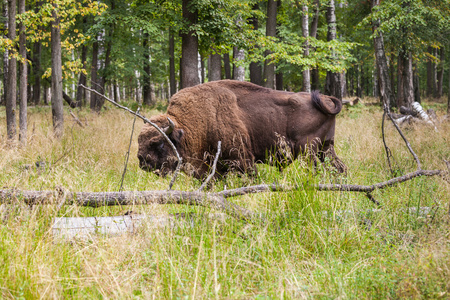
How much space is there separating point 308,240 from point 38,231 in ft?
7.95

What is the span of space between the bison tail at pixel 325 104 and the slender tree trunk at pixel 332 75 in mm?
10116

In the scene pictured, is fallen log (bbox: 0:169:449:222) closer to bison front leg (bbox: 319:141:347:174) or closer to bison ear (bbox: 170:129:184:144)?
bison ear (bbox: 170:129:184:144)

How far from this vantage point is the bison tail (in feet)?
20.2

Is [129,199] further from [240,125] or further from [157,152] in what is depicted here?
[240,125]

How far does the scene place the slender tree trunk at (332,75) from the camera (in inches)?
644

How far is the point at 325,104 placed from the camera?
6191 mm

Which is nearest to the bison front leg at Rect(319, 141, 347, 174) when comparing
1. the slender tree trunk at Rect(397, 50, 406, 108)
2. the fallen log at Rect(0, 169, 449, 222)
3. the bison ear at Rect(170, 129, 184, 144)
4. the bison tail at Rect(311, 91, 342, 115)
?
the bison tail at Rect(311, 91, 342, 115)

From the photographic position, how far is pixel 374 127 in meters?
10.9

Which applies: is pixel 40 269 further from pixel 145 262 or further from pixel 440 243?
pixel 440 243

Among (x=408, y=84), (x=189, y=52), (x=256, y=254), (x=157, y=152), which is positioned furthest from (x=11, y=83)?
(x=408, y=84)

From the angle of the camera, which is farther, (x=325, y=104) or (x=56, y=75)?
(x=56, y=75)

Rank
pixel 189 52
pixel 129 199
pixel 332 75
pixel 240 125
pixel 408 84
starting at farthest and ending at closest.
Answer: pixel 332 75, pixel 408 84, pixel 189 52, pixel 240 125, pixel 129 199

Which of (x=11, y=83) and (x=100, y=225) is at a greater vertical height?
A: (x=11, y=83)

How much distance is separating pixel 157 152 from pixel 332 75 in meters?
15.9
